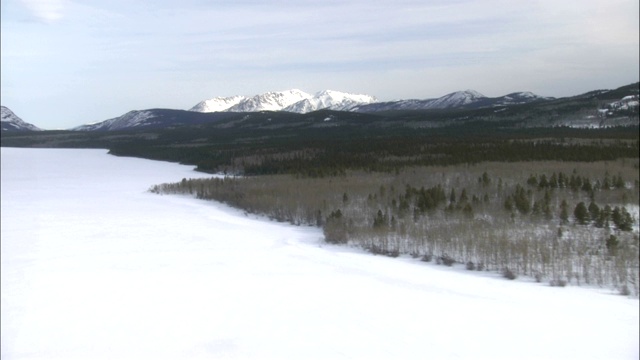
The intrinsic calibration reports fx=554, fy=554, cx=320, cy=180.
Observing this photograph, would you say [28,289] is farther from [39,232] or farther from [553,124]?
[553,124]

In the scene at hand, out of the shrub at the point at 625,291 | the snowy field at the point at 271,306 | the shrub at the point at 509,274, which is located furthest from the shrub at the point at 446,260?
the shrub at the point at 625,291

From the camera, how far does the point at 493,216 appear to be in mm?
11891

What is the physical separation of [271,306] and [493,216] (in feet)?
22.8

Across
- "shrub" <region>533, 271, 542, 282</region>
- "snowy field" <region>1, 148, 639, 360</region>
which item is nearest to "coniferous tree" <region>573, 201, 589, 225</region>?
"shrub" <region>533, 271, 542, 282</region>

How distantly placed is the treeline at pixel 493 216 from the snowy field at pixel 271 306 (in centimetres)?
73

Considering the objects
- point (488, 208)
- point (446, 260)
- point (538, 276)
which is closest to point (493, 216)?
point (488, 208)

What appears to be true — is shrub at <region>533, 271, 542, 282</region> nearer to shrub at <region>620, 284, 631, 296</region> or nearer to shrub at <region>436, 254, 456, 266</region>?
shrub at <region>620, 284, 631, 296</region>

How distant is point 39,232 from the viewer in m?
9.92

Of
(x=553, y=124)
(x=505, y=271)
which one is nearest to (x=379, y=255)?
(x=505, y=271)

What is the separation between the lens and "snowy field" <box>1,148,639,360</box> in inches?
200

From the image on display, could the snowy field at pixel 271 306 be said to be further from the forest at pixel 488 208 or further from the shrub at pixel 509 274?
the forest at pixel 488 208

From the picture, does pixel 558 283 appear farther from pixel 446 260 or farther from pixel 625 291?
pixel 446 260

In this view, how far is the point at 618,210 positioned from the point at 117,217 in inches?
445

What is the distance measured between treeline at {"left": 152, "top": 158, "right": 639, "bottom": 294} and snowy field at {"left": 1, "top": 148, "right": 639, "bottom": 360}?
0.73 m
